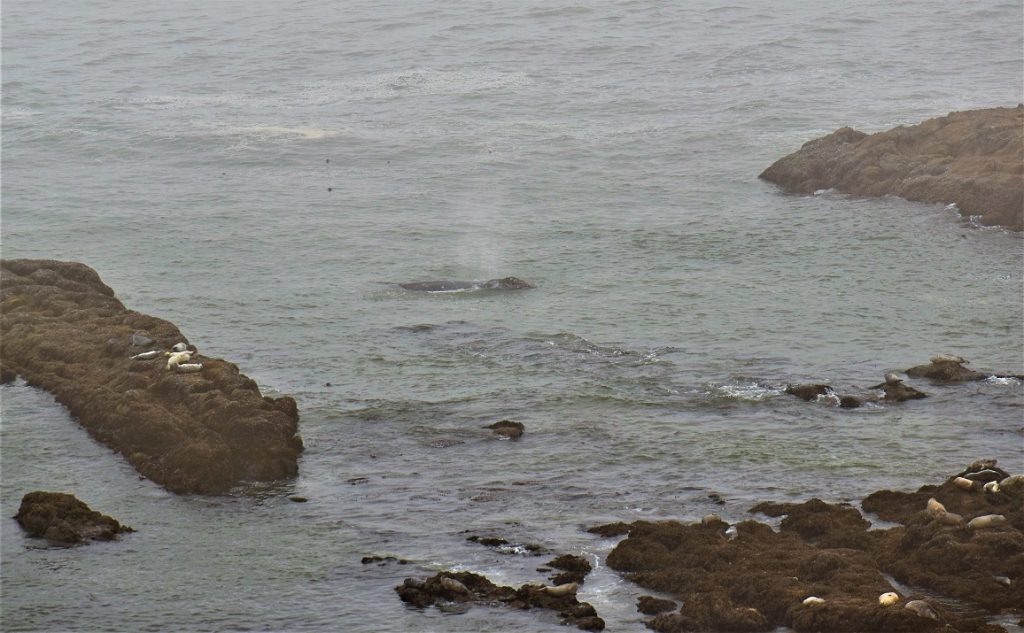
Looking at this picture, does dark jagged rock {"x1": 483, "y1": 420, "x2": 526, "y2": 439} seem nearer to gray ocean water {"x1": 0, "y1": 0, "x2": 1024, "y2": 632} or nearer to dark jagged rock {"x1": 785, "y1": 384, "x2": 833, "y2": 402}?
gray ocean water {"x1": 0, "y1": 0, "x2": 1024, "y2": 632}

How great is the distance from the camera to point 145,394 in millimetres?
36344

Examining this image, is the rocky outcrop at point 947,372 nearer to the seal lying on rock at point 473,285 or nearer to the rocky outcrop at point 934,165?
the seal lying on rock at point 473,285

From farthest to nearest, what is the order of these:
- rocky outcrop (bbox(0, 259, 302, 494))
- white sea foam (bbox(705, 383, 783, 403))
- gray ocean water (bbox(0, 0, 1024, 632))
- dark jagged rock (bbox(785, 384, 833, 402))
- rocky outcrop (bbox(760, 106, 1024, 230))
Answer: rocky outcrop (bbox(760, 106, 1024, 230)), white sea foam (bbox(705, 383, 783, 403)), dark jagged rock (bbox(785, 384, 833, 402)), rocky outcrop (bbox(0, 259, 302, 494)), gray ocean water (bbox(0, 0, 1024, 632))

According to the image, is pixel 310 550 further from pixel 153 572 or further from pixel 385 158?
pixel 385 158

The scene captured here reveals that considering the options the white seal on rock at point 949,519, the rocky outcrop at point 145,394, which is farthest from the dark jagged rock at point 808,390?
the rocky outcrop at point 145,394

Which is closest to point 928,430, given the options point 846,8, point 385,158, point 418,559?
point 418,559

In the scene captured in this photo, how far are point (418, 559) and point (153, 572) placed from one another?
16.4 feet

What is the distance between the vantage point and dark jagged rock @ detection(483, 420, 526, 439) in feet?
120

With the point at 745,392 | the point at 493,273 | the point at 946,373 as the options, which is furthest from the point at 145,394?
the point at 946,373

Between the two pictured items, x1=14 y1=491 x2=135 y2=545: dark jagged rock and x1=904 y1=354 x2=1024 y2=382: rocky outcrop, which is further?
x1=904 y1=354 x2=1024 y2=382: rocky outcrop

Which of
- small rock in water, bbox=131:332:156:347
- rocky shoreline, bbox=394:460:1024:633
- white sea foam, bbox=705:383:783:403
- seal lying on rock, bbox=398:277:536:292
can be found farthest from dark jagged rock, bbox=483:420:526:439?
seal lying on rock, bbox=398:277:536:292

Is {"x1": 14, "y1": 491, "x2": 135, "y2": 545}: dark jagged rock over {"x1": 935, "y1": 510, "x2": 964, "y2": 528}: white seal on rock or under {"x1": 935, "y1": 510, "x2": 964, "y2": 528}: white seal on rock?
under

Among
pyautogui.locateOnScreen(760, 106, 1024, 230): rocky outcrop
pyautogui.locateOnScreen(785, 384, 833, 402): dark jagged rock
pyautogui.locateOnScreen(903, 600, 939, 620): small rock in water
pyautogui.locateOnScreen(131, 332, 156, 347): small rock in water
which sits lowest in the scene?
pyautogui.locateOnScreen(785, 384, 833, 402): dark jagged rock

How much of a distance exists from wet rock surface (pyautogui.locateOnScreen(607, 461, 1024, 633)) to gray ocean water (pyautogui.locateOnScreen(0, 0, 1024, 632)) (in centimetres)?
113
